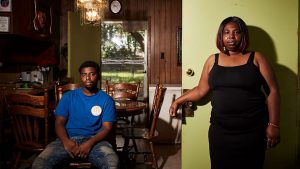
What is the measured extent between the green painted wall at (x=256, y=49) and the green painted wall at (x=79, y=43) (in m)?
3.47

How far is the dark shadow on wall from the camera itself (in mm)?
2055

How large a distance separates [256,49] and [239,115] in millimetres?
606

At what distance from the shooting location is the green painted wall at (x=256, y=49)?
2039 mm

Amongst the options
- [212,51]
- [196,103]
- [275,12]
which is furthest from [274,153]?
[275,12]

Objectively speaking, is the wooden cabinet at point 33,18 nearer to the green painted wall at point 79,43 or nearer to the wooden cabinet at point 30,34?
the wooden cabinet at point 30,34

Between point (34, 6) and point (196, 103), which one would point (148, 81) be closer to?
point (34, 6)

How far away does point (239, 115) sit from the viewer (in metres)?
1.67

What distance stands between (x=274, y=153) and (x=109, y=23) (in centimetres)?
432

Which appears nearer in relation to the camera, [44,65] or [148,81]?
[44,65]

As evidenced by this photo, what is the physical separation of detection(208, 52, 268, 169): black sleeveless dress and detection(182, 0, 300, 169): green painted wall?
0.34 metres

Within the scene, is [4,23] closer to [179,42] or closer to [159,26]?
[159,26]

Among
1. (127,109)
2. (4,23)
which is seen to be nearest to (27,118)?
(127,109)

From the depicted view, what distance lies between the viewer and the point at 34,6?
458 centimetres

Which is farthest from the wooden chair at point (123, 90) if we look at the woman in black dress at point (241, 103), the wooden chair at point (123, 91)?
the woman in black dress at point (241, 103)
